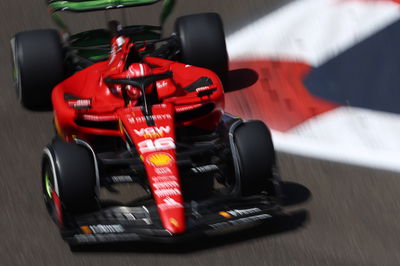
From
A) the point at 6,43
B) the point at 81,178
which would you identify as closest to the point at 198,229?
the point at 81,178

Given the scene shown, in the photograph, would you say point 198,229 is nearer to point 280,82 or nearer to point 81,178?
point 81,178

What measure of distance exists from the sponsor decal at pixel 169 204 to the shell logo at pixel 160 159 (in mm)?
307

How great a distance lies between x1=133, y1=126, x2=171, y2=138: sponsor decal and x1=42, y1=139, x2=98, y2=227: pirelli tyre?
39cm

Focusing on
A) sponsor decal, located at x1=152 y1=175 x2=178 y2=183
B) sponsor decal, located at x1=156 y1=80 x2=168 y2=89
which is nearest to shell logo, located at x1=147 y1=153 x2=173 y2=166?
sponsor decal, located at x1=152 y1=175 x2=178 y2=183

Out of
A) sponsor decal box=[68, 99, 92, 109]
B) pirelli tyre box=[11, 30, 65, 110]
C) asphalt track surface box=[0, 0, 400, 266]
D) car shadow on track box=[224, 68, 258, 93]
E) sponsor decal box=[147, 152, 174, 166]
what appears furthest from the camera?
car shadow on track box=[224, 68, 258, 93]

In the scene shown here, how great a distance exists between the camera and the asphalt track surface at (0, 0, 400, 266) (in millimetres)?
6418

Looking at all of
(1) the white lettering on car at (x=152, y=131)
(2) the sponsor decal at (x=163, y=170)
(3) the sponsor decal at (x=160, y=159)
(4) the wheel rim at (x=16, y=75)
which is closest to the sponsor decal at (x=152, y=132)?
(1) the white lettering on car at (x=152, y=131)

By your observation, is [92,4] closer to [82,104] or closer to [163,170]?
[82,104]

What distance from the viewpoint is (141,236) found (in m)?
6.28

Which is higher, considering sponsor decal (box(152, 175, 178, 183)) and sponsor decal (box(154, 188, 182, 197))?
sponsor decal (box(152, 175, 178, 183))

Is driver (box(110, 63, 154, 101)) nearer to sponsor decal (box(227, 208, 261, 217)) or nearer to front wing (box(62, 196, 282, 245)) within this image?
front wing (box(62, 196, 282, 245))

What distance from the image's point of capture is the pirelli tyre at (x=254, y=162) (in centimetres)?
666

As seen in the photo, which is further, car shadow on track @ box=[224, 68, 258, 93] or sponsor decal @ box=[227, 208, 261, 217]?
car shadow on track @ box=[224, 68, 258, 93]

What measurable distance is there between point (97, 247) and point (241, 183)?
3.37 ft
